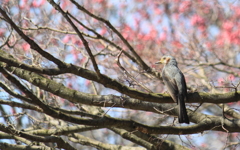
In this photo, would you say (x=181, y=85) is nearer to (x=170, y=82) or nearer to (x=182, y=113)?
(x=170, y=82)

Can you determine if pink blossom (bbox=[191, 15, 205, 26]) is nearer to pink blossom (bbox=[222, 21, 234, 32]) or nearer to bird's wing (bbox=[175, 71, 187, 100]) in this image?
pink blossom (bbox=[222, 21, 234, 32])

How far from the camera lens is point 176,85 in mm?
5121

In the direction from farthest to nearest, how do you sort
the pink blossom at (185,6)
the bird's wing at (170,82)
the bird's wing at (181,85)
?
the pink blossom at (185,6) < the bird's wing at (170,82) < the bird's wing at (181,85)

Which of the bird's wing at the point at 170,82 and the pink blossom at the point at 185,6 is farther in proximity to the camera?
the pink blossom at the point at 185,6

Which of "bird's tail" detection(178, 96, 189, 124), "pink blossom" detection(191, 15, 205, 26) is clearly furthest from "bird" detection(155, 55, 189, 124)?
"pink blossom" detection(191, 15, 205, 26)

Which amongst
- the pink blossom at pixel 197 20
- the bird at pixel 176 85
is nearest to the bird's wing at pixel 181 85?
the bird at pixel 176 85

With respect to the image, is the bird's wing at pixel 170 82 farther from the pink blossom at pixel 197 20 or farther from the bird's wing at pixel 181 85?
the pink blossom at pixel 197 20

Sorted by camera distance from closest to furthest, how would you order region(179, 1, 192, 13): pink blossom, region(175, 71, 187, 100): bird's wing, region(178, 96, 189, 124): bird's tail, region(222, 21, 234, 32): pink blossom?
region(178, 96, 189, 124): bird's tail → region(175, 71, 187, 100): bird's wing → region(222, 21, 234, 32): pink blossom → region(179, 1, 192, 13): pink blossom

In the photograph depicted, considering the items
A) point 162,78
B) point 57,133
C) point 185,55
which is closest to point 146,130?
point 57,133

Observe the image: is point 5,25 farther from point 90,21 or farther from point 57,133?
point 57,133

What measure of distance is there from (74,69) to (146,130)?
1.10m

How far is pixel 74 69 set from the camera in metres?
3.56

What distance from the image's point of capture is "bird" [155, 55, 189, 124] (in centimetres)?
443

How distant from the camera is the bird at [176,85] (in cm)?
443
